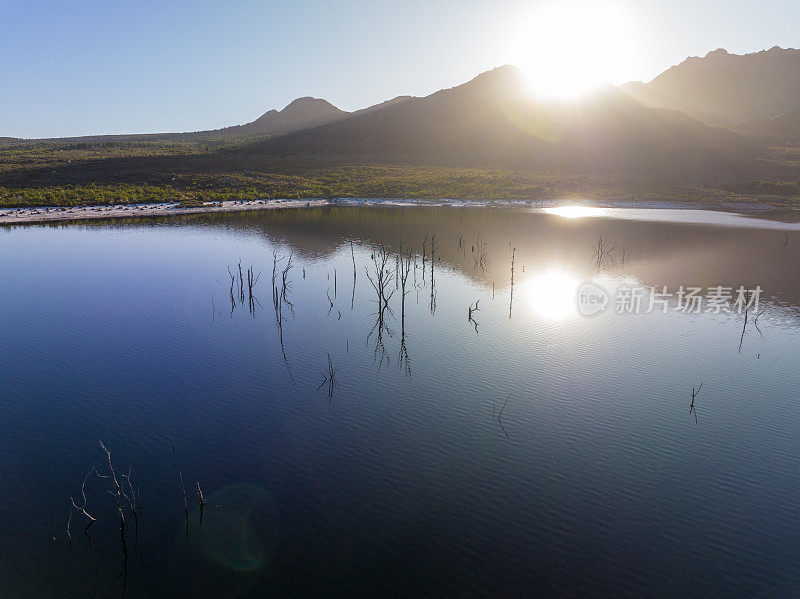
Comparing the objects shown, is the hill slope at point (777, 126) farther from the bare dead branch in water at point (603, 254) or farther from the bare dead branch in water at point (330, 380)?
the bare dead branch in water at point (330, 380)

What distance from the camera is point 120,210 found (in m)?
49.0

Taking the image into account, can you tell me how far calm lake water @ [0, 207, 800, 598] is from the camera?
6992mm

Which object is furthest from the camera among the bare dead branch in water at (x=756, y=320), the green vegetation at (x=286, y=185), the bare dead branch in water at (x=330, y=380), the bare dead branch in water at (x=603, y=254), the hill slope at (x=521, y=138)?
the hill slope at (x=521, y=138)

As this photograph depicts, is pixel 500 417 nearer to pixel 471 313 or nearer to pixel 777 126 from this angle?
pixel 471 313

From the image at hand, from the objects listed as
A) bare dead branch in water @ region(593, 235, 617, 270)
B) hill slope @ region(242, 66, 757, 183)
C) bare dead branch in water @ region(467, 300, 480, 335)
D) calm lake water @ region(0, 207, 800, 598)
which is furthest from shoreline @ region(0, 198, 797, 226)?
bare dead branch in water @ region(467, 300, 480, 335)

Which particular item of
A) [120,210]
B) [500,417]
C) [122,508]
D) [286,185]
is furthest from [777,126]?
[122,508]

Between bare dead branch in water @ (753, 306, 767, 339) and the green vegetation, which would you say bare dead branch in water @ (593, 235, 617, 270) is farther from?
the green vegetation

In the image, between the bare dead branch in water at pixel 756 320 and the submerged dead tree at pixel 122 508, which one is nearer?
the submerged dead tree at pixel 122 508

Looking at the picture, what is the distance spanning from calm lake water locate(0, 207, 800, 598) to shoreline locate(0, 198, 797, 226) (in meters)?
25.6

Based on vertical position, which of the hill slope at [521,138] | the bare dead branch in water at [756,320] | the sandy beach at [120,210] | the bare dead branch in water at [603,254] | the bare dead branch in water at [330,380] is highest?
the hill slope at [521,138]

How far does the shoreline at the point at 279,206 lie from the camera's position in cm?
4500

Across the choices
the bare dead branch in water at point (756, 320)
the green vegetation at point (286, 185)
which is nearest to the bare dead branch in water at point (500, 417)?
the bare dead branch in water at point (756, 320)

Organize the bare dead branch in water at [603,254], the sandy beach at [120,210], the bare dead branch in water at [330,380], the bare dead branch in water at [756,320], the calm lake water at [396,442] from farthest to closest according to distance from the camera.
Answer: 1. the sandy beach at [120,210]
2. the bare dead branch in water at [603,254]
3. the bare dead branch in water at [756,320]
4. the bare dead branch in water at [330,380]
5. the calm lake water at [396,442]

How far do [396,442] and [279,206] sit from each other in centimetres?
5042
